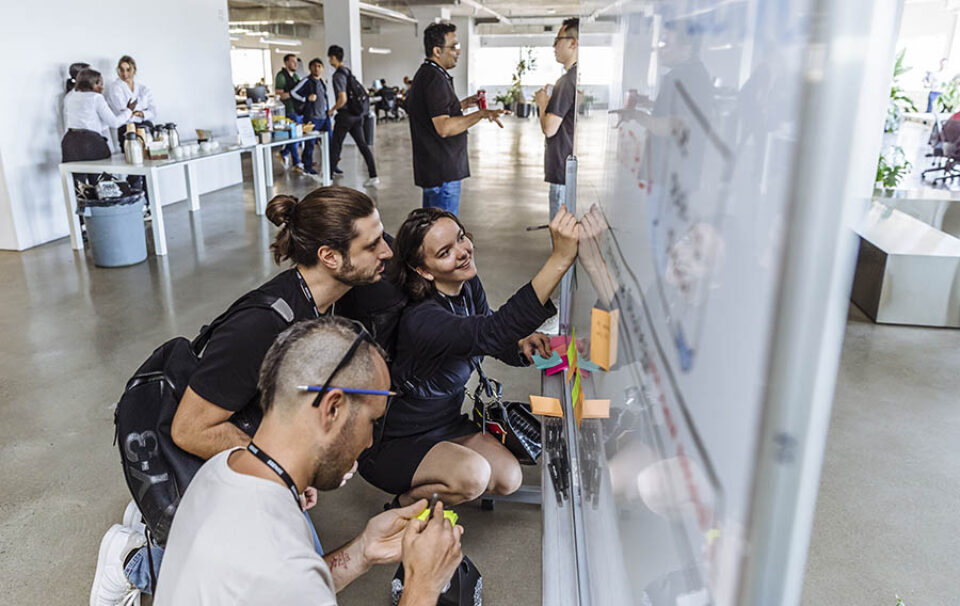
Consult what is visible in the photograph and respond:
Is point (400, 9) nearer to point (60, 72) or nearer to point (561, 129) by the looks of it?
point (60, 72)

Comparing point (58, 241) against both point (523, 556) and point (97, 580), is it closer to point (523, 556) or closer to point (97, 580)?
point (97, 580)

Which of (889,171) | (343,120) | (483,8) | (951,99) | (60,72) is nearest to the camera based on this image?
(889,171)

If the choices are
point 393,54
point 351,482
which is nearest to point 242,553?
point 351,482

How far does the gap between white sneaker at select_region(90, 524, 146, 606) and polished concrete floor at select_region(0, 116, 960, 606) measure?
20 cm

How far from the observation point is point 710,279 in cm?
58

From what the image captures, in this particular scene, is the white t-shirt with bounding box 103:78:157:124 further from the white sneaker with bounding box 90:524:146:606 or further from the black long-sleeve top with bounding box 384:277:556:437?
the white sneaker with bounding box 90:524:146:606

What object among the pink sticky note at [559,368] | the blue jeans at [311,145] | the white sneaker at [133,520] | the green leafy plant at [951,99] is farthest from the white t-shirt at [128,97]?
the green leafy plant at [951,99]

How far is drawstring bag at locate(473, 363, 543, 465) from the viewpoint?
2273 mm

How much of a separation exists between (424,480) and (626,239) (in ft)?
3.95

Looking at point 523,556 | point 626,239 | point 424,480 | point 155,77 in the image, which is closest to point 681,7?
point 626,239

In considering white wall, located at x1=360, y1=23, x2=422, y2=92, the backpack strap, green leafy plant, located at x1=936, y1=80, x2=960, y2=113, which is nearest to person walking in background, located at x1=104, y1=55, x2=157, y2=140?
the backpack strap

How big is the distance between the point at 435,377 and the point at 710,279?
1.60 metres

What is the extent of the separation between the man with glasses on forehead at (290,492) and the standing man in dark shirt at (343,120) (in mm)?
7395

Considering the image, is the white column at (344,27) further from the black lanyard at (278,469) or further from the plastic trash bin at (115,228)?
the black lanyard at (278,469)
